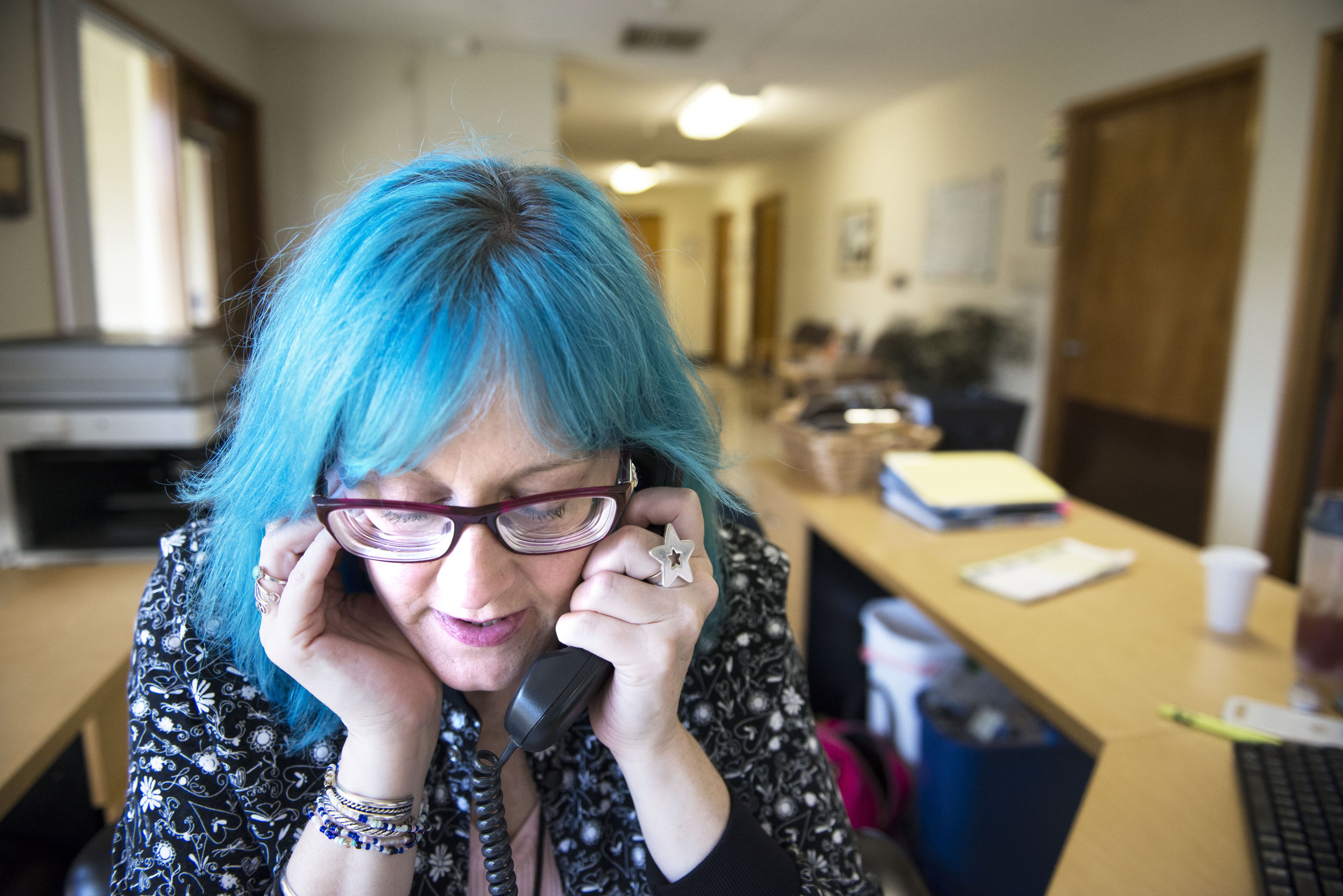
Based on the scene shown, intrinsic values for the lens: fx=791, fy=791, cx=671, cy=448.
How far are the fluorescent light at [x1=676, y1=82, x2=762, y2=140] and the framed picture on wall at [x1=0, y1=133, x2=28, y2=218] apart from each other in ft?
14.0

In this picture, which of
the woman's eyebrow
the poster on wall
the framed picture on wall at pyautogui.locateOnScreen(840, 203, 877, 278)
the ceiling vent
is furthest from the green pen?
the framed picture on wall at pyautogui.locateOnScreen(840, 203, 877, 278)

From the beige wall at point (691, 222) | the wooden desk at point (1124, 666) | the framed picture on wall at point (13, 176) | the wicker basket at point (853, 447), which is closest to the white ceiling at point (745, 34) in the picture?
the framed picture on wall at point (13, 176)

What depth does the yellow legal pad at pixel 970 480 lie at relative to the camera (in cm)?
191

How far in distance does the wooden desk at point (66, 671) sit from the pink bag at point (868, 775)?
1.29m

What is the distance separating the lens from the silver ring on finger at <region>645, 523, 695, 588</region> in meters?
0.73

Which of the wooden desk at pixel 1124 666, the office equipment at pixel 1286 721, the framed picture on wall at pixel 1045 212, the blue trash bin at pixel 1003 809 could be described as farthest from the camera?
the framed picture on wall at pixel 1045 212

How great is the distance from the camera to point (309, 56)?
5211 millimetres

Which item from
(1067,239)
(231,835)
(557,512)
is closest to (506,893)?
(231,835)

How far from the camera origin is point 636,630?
72 cm

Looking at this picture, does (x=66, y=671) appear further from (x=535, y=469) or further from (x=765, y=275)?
(x=765, y=275)

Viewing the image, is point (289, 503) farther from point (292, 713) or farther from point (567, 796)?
point (567, 796)

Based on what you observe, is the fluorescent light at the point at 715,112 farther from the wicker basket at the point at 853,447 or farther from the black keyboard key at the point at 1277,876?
the black keyboard key at the point at 1277,876

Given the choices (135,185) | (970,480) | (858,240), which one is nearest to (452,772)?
(970,480)

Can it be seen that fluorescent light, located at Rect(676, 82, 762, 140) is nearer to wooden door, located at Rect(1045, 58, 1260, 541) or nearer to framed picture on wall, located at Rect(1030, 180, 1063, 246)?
framed picture on wall, located at Rect(1030, 180, 1063, 246)
